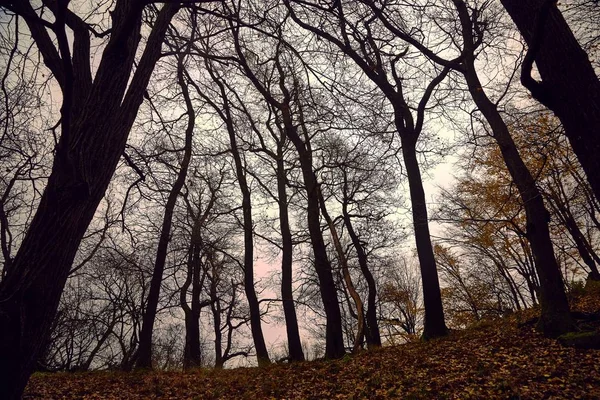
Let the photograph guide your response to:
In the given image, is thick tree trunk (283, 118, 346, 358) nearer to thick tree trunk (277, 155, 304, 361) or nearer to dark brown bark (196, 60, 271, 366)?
thick tree trunk (277, 155, 304, 361)

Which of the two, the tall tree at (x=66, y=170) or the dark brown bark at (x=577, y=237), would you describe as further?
the dark brown bark at (x=577, y=237)

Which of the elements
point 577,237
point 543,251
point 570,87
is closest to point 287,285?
point 543,251

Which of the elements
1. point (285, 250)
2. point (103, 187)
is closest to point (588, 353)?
point (103, 187)

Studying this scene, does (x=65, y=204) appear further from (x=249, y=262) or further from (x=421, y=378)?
(x=249, y=262)

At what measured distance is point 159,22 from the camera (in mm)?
3484

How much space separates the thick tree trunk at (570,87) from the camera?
246 cm

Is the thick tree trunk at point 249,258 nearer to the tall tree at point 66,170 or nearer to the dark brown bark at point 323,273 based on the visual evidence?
the dark brown bark at point 323,273

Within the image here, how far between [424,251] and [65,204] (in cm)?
819

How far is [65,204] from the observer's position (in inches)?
88.0

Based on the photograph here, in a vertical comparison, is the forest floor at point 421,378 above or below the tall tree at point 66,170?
below

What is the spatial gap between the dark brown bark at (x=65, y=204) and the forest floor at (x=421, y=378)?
13.2ft

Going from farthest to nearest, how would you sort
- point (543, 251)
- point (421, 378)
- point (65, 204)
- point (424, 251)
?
point (424, 251), point (543, 251), point (421, 378), point (65, 204)

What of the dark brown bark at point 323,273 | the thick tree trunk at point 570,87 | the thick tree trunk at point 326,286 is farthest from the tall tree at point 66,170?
the thick tree trunk at point 326,286

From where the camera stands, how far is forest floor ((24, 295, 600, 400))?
419cm
